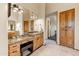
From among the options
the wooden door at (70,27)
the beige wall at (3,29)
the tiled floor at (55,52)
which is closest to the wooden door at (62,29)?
the wooden door at (70,27)

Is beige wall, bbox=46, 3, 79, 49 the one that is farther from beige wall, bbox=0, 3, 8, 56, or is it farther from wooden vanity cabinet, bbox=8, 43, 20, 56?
beige wall, bbox=0, 3, 8, 56

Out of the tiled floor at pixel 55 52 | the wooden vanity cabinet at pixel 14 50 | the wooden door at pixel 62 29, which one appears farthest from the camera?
the wooden door at pixel 62 29

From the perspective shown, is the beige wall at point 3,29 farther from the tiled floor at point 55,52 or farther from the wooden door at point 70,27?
the wooden door at point 70,27

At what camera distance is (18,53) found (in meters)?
2.59

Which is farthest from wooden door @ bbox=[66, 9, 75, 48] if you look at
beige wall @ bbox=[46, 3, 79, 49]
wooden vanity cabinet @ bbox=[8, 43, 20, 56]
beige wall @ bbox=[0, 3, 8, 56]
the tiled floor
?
beige wall @ bbox=[0, 3, 8, 56]

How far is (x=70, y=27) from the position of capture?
14.7ft

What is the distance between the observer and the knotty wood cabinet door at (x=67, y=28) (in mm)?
4381

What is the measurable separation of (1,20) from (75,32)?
3.50m

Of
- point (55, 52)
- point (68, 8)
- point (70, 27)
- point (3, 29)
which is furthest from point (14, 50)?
point (68, 8)

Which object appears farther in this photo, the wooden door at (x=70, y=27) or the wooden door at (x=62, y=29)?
the wooden door at (x=62, y=29)

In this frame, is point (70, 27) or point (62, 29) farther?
point (62, 29)

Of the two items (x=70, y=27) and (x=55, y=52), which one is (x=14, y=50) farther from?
(x=70, y=27)

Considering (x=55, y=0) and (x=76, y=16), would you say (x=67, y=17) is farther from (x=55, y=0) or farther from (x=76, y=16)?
(x=55, y=0)

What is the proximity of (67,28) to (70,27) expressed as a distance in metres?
0.19
